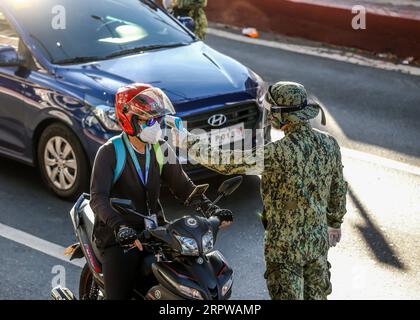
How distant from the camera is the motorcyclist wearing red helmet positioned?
5.34 metres

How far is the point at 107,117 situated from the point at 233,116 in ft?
4.22

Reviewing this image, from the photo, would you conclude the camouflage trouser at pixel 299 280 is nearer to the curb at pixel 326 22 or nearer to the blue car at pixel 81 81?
the blue car at pixel 81 81

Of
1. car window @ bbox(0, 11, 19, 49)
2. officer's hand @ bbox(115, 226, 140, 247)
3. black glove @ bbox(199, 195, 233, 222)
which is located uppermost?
officer's hand @ bbox(115, 226, 140, 247)

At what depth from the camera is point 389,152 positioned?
34.7 feet

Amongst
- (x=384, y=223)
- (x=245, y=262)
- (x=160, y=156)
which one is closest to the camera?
(x=160, y=156)

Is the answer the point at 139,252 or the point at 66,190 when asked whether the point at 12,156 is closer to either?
the point at 66,190

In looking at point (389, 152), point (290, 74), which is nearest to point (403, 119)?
point (389, 152)

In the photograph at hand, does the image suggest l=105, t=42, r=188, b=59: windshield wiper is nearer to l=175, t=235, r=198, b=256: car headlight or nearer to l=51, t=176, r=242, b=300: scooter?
l=51, t=176, r=242, b=300: scooter

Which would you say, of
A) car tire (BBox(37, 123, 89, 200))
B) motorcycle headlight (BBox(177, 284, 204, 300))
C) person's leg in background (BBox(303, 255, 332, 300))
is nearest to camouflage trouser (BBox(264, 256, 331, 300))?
person's leg in background (BBox(303, 255, 332, 300))

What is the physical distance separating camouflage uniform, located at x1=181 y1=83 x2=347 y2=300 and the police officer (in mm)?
7265

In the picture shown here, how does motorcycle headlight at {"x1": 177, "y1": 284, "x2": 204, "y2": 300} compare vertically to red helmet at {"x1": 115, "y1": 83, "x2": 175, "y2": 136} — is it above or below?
below

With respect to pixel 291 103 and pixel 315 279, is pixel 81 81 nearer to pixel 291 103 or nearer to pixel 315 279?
pixel 291 103

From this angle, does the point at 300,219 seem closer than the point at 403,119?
Yes
